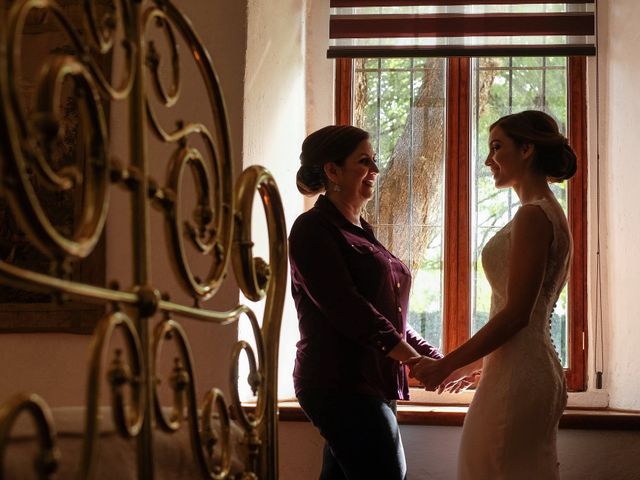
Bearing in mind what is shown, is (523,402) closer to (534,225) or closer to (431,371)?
(431,371)

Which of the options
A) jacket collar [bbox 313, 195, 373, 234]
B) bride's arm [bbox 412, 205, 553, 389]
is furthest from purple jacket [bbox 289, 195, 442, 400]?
bride's arm [bbox 412, 205, 553, 389]

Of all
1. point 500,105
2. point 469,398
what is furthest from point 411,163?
point 469,398

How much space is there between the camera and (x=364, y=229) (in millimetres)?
2943

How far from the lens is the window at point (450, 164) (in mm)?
3758

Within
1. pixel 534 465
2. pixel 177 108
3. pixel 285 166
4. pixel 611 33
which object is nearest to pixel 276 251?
pixel 534 465

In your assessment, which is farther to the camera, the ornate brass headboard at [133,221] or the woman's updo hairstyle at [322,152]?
the woman's updo hairstyle at [322,152]

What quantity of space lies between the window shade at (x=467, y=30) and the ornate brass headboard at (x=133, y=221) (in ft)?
7.95

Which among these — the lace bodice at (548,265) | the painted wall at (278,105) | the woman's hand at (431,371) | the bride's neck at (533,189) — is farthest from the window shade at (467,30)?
the woman's hand at (431,371)

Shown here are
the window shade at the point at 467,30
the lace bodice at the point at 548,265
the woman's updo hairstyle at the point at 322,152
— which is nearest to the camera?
the lace bodice at the point at 548,265

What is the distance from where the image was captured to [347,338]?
2633 mm

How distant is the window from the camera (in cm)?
376

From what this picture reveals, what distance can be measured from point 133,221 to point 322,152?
75.9 inches

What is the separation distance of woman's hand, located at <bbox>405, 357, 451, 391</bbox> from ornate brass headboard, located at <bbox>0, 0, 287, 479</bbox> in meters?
1.36

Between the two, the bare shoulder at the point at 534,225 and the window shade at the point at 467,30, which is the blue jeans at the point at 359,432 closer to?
the bare shoulder at the point at 534,225
